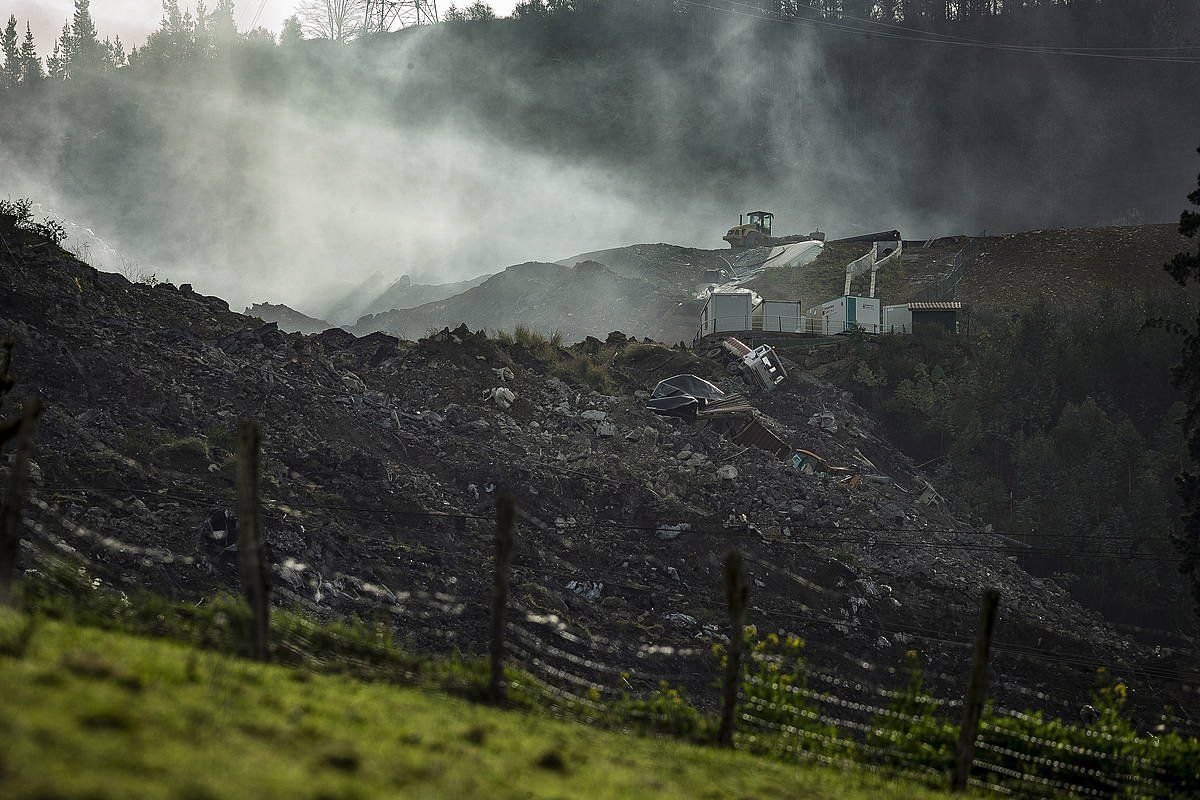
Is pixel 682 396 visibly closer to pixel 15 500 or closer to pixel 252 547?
pixel 252 547

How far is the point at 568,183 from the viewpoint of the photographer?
11081cm

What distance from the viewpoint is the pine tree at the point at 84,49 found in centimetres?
10231

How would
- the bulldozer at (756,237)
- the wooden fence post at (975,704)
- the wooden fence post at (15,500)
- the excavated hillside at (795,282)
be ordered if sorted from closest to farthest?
the wooden fence post at (15,500), the wooden fence post at (975,704), the excavated hillside at (795,282), the bulldozer at (756,237)

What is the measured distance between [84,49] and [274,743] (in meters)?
115

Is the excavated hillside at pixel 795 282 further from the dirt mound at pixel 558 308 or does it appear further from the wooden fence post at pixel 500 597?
the wooden fence post at pixel 500 597

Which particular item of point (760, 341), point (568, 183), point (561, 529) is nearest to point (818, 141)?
point (568, 183)

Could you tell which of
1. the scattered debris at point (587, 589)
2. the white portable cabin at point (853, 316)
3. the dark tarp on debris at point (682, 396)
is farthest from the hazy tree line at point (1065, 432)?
the scattered debris at point (587, 589)

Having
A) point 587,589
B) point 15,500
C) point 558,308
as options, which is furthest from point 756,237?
point 15,500

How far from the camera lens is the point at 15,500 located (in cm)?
897

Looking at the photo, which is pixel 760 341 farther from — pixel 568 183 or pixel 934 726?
pixel 568 183

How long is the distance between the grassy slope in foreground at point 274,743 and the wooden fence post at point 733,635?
0.83 meters

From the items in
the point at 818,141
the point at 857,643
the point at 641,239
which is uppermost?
the point at 818,141

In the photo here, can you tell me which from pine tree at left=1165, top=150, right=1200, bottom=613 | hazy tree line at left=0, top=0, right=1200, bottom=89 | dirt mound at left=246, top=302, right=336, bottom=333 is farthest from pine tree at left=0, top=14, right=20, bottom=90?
pine tree at left=1165, top=150, right=1200, bottom=613

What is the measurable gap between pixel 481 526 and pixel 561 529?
79.3 inches
